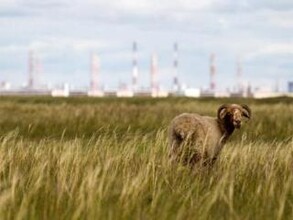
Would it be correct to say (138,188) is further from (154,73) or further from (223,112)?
(154,73)

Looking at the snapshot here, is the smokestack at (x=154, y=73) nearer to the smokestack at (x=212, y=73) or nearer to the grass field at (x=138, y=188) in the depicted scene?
the smokestack at (x=212, y=73)

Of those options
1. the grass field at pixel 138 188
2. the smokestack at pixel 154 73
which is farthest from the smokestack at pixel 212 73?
the grass field at pixel 138 188

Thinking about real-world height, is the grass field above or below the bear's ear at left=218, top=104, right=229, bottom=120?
below

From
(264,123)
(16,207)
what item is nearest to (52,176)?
(16,207)

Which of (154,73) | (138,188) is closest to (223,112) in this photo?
(138,188)

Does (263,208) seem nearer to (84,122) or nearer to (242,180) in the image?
(242,180)

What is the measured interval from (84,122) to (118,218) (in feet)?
61.7

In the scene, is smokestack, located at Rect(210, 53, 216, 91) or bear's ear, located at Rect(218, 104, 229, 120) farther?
smokestack, located at Rect(210, 53, 216, 91)

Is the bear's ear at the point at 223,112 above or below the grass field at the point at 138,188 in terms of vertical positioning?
above

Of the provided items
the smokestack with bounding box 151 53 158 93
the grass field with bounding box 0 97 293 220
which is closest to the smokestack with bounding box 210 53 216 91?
the smokestack with bounding box 151 53 158 93

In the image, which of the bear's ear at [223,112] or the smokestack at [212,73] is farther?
the smokestack at [212,73]

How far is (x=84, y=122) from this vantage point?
80.4 feet

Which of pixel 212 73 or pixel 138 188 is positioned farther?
pixel 212 73

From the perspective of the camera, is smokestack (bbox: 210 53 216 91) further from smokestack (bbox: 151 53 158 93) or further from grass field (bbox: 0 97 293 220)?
grass field (bbox: 0 97 293 220)
